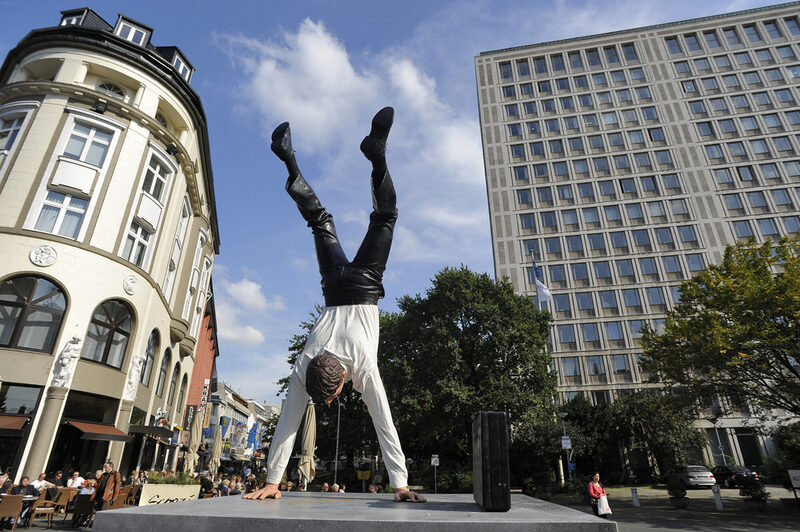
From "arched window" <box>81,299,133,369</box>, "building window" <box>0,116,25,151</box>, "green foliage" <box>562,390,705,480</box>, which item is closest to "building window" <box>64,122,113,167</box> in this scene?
"building window" <box>0,116,25,151</box>

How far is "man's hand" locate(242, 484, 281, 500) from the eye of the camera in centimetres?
537

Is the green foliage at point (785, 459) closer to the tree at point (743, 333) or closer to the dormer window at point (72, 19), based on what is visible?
the tree at point (743, 333)

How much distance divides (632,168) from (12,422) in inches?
2191

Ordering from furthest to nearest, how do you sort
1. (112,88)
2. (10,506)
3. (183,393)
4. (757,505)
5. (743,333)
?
1. (183,393)
2. (112,88)
3. (757,505)
4. (743,333)
5. (10,506)

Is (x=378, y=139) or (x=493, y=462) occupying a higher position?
(x=378, y=139)

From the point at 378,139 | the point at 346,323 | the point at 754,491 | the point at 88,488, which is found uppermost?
the point at 378,139

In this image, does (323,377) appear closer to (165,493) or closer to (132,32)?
(165,493)

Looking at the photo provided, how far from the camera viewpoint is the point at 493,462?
4625mm

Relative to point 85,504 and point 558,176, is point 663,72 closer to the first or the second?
point 558,176

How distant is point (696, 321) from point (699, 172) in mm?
37356

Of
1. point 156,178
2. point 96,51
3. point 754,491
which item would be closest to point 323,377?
point 754,491

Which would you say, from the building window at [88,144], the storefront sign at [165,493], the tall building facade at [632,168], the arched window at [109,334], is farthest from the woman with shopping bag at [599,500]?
the tall building facade at [632,168]

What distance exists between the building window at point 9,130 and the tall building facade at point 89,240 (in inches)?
3.4

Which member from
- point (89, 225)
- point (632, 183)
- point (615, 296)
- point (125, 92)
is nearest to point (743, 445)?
point (615, 296)
